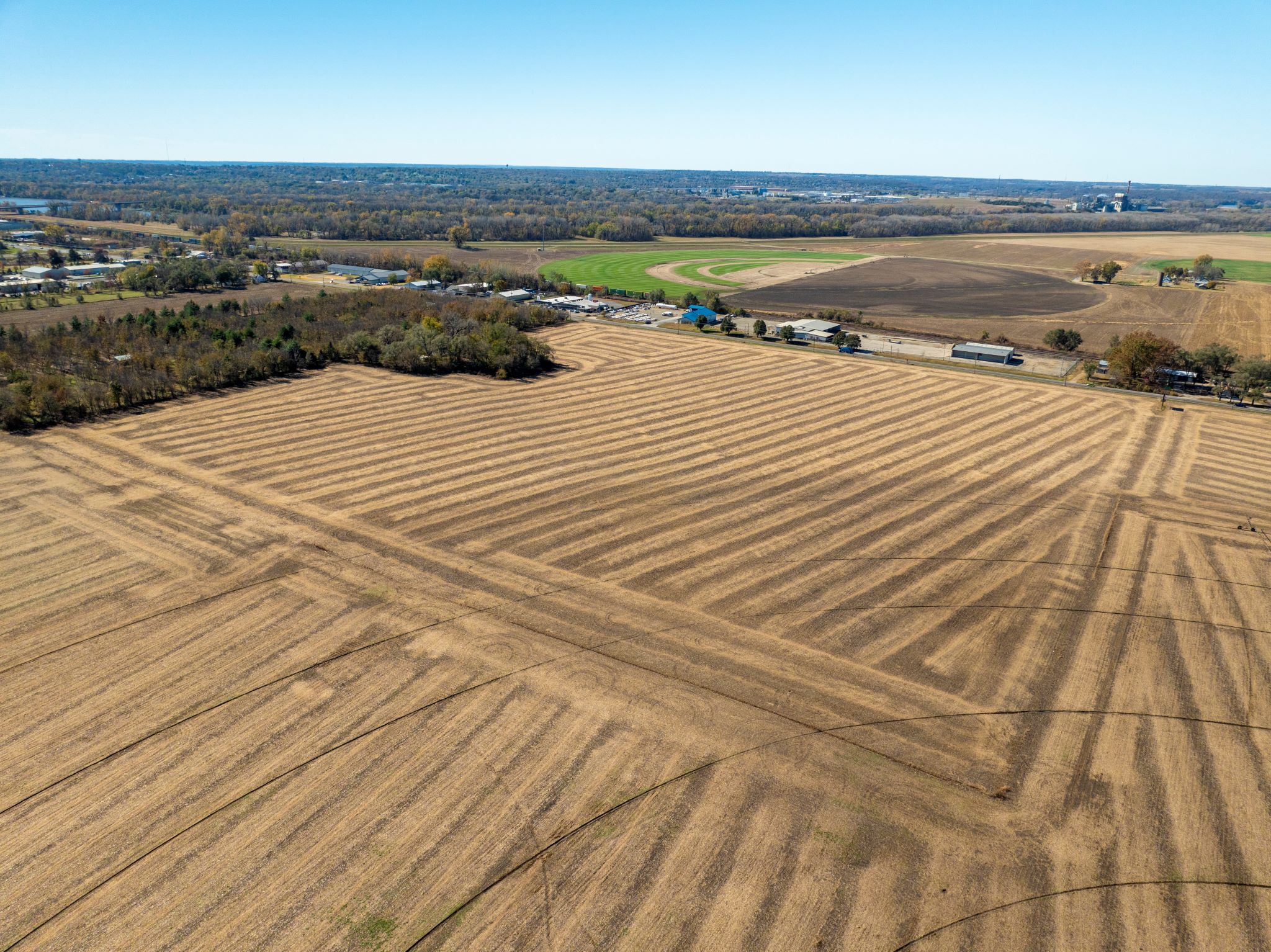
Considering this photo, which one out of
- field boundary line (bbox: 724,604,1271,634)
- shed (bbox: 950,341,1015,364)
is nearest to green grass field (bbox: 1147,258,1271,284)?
shed (bbox: 950,341,1015,364)

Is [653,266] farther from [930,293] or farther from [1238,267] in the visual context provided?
[1238,267]

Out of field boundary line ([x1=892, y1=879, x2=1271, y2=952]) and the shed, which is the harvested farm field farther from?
the shed

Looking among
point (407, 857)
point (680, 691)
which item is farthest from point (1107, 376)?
point (407, 857)

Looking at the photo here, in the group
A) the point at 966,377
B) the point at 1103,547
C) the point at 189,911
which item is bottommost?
the point at 189,911

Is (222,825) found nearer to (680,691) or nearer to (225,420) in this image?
(680,691)

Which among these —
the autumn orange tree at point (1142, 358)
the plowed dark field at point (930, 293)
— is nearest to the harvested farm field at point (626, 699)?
the autumn orange tree at point (1142, 358)

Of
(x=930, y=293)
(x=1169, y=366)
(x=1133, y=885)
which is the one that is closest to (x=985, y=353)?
(x=1169, y=366)
